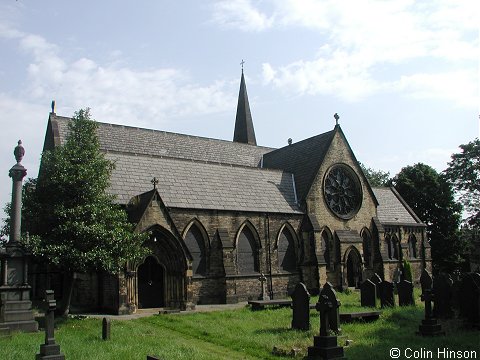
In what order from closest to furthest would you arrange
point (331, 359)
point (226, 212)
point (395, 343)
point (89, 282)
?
point (331, 359)
point (395, 343)
point (89, 282)
point (226, 212)

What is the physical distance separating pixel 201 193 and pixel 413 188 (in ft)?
111

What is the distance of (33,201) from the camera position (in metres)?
19.5

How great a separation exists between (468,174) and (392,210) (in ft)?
33.5

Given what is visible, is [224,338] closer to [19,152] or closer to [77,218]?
[77,218]

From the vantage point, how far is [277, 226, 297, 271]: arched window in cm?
2933

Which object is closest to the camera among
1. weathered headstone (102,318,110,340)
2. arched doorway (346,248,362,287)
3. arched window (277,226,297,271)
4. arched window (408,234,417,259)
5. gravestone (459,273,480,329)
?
weathered headstone (102,318,110,340)

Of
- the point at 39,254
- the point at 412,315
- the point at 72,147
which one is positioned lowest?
the point at 412,315

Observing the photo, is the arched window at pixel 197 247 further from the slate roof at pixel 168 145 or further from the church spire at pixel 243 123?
the church spire at pixel 243 123

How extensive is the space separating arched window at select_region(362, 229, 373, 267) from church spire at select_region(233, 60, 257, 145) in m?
19.2

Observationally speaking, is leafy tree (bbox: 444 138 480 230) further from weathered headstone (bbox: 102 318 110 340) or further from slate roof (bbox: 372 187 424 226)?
weathered headstone (bbox: 102 318 110 340)

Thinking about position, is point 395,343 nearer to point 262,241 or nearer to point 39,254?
point 39,254

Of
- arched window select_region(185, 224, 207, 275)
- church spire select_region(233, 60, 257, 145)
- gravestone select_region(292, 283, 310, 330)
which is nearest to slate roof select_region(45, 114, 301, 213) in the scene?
arched window select_region(185, 224, 207, 275)

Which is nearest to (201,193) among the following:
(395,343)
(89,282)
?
(89,282)

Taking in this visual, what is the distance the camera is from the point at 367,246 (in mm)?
34031
